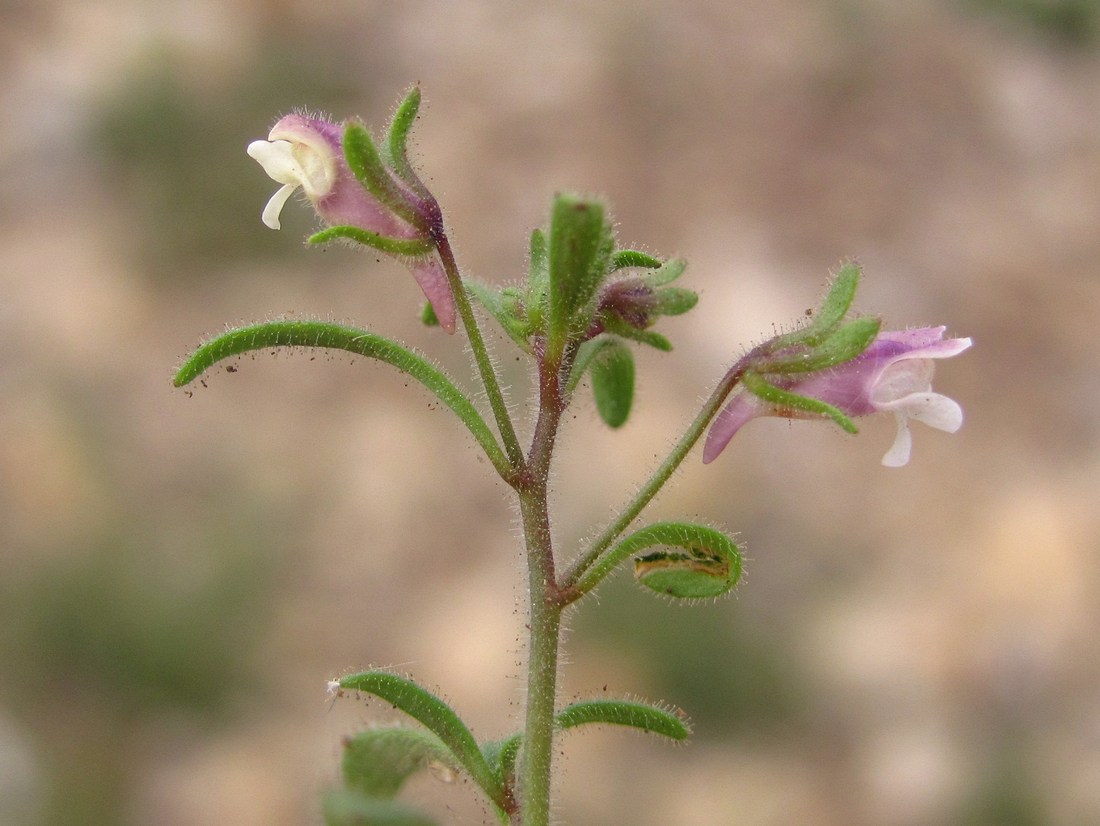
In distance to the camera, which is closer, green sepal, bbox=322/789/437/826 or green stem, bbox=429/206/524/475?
green sepal, bbox=322/789/437/826

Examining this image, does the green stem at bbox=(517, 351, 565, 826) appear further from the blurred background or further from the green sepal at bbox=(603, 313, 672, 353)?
the blurred background

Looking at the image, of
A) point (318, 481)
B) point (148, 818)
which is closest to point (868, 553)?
point (318, 481)

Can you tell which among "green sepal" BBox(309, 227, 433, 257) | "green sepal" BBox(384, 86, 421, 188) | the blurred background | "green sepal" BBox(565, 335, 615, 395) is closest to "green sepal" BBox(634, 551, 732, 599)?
"green sepal" BBox(565, 335, 615, 395)

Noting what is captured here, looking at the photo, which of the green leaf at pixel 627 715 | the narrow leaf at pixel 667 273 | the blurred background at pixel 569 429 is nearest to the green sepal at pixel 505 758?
the green leaf at pixel 627 715

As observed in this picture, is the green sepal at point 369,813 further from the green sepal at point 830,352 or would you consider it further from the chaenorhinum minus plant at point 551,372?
the green sepal at point 830,352

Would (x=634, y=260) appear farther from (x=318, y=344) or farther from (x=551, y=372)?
(x=318, y=344)

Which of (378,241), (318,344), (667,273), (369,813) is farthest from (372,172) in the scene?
(369,813)

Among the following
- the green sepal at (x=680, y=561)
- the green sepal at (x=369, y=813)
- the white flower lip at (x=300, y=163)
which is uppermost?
the white flower lip at (x=300, y=163)

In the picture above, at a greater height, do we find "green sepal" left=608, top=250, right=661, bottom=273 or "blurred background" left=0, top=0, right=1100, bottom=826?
"blurred background" left=0, top=0, right=1100, bottom=826
